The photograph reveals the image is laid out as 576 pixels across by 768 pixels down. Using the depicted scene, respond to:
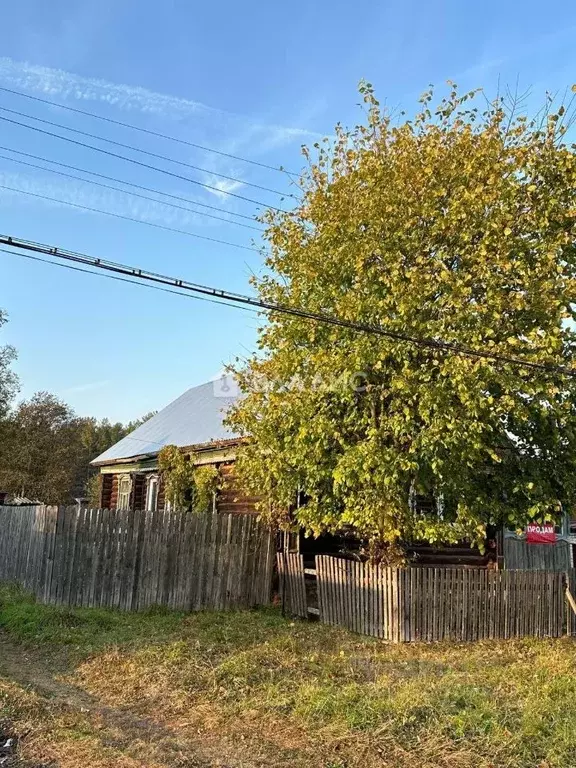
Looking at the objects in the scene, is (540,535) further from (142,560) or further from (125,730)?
(125,730)

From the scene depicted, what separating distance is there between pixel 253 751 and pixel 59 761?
1.58 metres

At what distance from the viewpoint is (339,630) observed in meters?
11.5

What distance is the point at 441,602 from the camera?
36.5ft

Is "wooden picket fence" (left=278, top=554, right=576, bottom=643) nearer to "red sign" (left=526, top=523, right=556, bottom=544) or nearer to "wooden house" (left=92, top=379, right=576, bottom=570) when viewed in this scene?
"wooden house" (left=92, top=379, right=576, bottom=570)

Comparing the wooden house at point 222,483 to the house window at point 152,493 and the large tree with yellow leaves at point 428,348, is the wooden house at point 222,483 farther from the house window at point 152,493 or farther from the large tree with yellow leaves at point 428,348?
the large tree with yellow leaves at point 428,348

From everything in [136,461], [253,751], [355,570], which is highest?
[136,461]

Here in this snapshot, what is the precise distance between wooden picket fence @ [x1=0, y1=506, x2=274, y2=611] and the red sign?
9.32 metres

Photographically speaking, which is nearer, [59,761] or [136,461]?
[59,761]

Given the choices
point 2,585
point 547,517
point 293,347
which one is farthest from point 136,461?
point 547,517

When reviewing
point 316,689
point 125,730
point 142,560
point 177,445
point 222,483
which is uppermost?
point 177,445

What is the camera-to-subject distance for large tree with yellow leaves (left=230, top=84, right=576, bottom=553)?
10336 mm

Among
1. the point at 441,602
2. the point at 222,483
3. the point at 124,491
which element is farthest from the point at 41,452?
the point at 441,602

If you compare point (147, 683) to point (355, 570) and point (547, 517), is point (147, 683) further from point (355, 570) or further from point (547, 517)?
point (547, 517)

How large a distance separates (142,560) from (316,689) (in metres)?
6.59
